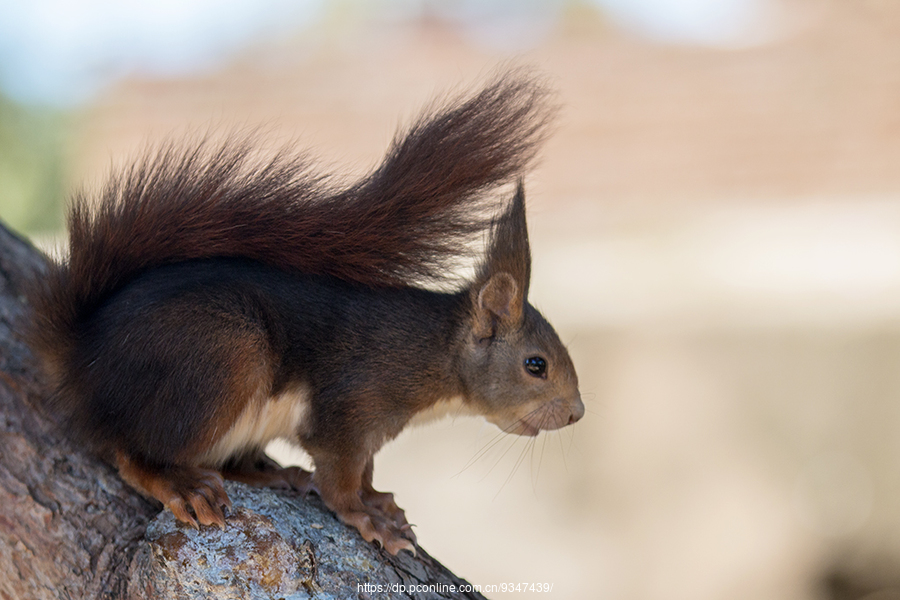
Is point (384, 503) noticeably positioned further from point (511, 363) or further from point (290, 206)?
point (290, 206)

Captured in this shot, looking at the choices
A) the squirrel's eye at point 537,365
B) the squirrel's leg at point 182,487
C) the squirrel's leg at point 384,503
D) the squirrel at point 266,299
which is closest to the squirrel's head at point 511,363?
the squirrel's eye at point 537,365

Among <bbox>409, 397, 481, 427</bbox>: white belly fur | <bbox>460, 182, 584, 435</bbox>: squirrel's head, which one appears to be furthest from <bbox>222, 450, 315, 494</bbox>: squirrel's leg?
<bbox>460, 182, 584, 435</bbox>: squirrel's head

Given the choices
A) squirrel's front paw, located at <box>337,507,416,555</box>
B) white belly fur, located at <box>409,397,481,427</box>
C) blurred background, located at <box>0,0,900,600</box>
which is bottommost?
squirrel's front paw, located at <box>337,507,416,555</box>

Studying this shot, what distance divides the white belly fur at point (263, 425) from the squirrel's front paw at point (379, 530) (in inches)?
8.3

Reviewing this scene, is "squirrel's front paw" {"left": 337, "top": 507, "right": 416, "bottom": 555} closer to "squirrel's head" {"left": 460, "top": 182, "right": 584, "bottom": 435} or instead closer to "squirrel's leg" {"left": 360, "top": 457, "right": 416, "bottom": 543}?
"squirrel's leg" {"left": 360, "top": 457, "right": 416, "bottom": 543}

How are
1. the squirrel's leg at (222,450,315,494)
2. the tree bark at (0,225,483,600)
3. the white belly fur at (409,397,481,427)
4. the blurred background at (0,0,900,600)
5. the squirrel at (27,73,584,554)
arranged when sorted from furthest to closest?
the blurred background at (0,0,900,600), the white belly fur at (409,397,481,427), the squirrel's leg at (222,450,315,494), the squirrel at (27,73,584,554), the tree bark at (0,225,483,600)

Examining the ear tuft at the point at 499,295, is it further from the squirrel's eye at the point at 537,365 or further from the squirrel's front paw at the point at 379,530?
the squirrel's front paw at the point at 379,530

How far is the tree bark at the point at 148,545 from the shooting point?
138 cm

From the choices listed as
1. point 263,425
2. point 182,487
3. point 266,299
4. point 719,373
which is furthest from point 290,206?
point 719,373

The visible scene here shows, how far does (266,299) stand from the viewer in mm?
1657

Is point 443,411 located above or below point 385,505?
above

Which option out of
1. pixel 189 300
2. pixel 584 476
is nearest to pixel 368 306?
pixel 189 300

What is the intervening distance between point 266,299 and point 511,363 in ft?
1.84

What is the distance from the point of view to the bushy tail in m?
1.61
